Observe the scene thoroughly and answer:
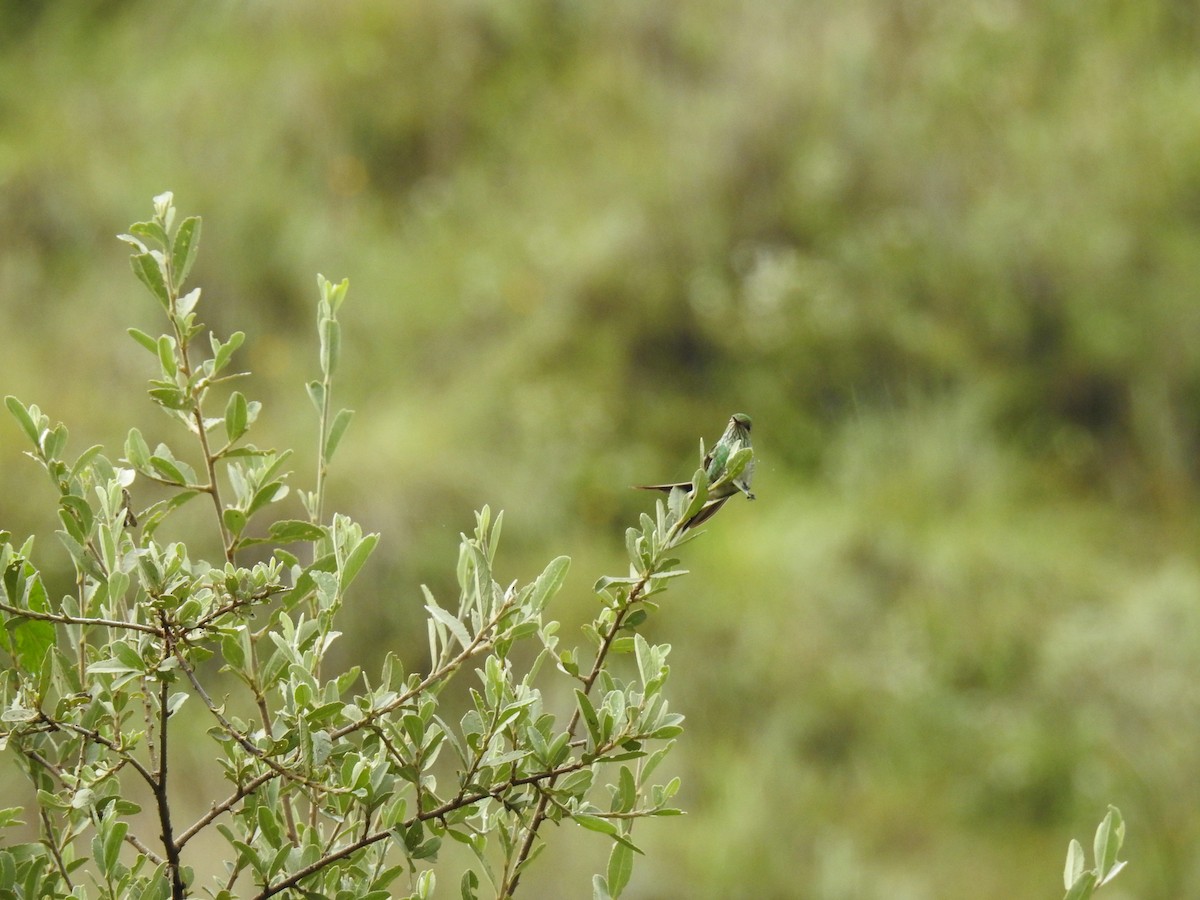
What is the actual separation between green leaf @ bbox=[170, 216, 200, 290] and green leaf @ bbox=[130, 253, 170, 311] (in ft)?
0.04

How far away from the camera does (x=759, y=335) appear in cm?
691

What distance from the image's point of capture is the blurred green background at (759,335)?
5.53 meters

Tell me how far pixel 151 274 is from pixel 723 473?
55cm

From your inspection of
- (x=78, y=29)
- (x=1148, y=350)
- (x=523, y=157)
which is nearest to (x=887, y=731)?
(x=1148, y=350)

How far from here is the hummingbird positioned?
1117 mm

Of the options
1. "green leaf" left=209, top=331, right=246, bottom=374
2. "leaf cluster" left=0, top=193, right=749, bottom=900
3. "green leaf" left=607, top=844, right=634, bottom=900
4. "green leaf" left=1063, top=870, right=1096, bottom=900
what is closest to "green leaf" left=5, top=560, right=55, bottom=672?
"leaf cluster" left=0, top=193, right=749, bottom=900

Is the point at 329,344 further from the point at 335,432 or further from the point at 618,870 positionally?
the point at 618,870

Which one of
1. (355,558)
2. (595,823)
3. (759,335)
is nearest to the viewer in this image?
(595,823)

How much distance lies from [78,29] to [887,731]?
275 inches

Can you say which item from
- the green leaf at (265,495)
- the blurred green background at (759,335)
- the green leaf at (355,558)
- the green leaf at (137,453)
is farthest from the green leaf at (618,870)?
the blurred green background at (759,335)

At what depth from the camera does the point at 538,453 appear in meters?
6.34

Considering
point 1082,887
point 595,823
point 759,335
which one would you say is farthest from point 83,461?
point 759,335

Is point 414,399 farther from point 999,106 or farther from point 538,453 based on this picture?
point 999,106

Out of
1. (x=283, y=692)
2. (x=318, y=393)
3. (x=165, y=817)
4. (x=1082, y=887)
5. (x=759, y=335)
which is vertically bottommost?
(x=1082, y=887)
